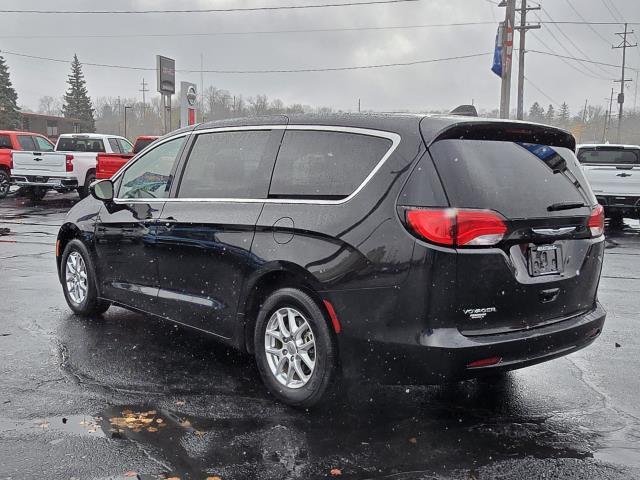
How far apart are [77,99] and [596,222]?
299 feet

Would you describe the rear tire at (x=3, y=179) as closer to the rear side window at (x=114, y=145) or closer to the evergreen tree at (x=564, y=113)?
the rear side window at (x=114, y=145)

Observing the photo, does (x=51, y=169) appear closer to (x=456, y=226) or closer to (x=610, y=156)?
(x=610, y=156)

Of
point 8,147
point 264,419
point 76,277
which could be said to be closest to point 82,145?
point 8,147

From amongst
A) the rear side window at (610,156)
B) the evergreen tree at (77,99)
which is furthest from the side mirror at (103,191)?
the evergreen tree at (77,99)

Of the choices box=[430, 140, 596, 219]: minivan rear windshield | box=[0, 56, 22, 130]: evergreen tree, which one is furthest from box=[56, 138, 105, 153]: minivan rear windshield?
box=[0, 56, 22, 130]: evergreen tree

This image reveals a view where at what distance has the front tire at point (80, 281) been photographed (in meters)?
5.91

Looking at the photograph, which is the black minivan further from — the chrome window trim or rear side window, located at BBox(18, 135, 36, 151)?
rear side window, located at BBox(18, 135, 36, 151)

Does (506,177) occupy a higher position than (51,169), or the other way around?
(506,177)

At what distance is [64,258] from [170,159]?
1923 millimetres

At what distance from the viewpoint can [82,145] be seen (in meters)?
21.4

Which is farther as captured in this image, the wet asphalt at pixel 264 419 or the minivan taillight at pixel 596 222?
the minivan taillight at pixel 596 222

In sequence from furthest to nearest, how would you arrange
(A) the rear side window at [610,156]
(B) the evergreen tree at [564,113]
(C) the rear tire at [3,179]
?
(B) the evergreen tree at [564,113] → (C) the rear tire at [3,179] → (A) the rear side window at [610,156]

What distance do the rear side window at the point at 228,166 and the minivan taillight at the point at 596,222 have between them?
2.09m

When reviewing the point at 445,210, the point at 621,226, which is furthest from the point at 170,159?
the point at 621,226
